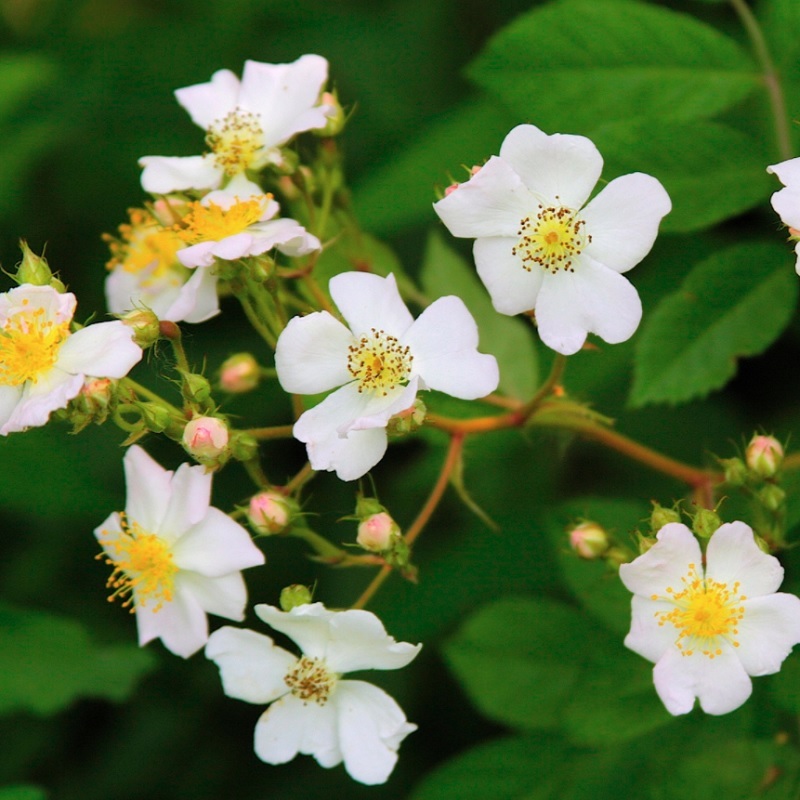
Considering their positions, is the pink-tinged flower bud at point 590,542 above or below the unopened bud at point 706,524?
below

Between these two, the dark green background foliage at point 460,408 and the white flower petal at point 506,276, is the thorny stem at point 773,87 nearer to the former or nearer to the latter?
the dark green background foliage at point 460,408

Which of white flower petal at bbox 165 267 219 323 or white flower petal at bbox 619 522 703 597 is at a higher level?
white flower petal at bbox 165 267 219 323

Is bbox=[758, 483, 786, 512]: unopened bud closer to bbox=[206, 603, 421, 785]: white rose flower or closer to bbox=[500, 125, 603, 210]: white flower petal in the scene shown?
bbox=[500, 125, 603, 210]: white flower petal

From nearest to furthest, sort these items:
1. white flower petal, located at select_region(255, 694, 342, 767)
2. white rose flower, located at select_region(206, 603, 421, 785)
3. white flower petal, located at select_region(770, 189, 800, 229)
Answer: white flower petal, located at select_region(770, 189, 800, 229) → white rose flower, located at select_region(206, 603, 421, 785) → white flower petal, located at select_region(255, 694, 342, 767)

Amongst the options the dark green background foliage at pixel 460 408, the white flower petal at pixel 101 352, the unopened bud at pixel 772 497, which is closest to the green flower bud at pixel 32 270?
the white flower petal at pixel 101 352

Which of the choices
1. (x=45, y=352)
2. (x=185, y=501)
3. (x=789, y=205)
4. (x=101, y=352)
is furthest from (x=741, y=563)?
(x=45, y=352)

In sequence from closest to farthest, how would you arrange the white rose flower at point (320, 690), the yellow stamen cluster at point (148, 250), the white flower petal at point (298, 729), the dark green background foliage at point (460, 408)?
the white rose flower at point (320, 690) < the white flower petal at point (298, 729) < the dark green background foliage at point (460, 408) < the yellow stamen cluster at point (148, 250)

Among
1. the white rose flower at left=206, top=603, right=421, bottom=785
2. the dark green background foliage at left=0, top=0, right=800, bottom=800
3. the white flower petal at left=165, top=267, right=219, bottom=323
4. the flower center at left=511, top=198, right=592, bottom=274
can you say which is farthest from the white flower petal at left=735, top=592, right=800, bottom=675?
the white flower petal at left=165, top=267, right=219, bottom=323

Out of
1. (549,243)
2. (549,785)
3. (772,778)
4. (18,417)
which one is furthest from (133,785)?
(549,243)
